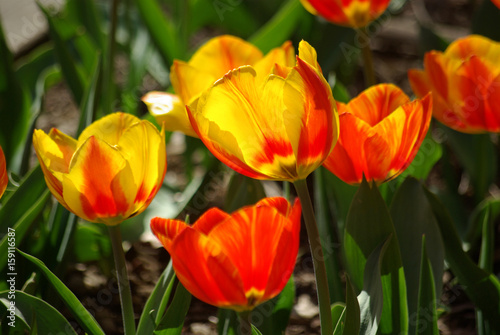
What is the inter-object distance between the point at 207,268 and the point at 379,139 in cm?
24

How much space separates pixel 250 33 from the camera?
6.17ft

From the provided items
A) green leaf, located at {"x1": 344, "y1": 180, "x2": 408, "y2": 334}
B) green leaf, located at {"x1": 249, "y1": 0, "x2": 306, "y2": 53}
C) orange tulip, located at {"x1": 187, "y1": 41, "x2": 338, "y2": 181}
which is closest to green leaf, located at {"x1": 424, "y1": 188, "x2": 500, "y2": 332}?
green leaf, located at {"x1": 344, "y1": 180, "x2": 408, "y2": 334}

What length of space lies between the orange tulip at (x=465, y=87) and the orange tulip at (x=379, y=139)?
190 millimetres

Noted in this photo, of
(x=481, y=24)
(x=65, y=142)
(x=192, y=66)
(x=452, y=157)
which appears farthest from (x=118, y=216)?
(x=452, y=157)

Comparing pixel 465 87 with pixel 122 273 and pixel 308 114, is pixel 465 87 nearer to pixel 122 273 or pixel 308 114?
pixel 308 114

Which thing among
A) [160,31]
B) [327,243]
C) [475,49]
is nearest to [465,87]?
[475,49]

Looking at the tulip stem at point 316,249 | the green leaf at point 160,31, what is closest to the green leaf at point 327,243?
the tulip stem at point 316,249

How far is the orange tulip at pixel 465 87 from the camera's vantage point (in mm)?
931

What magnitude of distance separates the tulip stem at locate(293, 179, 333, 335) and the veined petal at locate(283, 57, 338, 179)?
0.09 feet

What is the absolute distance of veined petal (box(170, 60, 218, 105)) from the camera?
956mm

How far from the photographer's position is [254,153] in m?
0.66

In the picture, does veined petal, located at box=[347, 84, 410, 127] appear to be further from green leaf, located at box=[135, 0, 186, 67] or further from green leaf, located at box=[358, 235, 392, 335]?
green leaf, located at box=[135, 0, 186, 67]

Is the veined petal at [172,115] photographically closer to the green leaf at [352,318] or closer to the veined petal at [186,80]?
the veined petal at [186,80]

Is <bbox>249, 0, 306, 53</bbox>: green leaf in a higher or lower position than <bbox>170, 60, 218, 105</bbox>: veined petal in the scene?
higher
